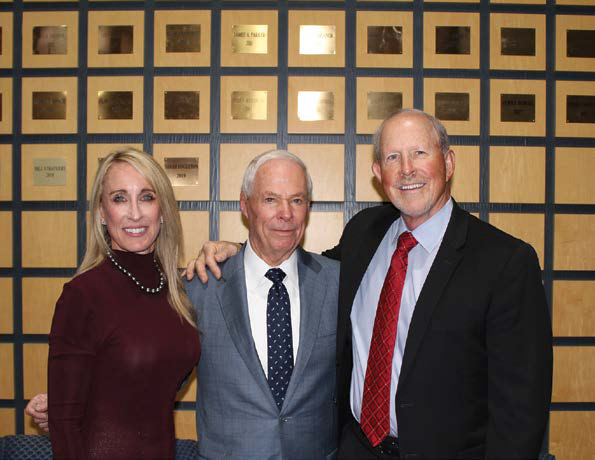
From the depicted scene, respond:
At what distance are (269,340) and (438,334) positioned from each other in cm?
56

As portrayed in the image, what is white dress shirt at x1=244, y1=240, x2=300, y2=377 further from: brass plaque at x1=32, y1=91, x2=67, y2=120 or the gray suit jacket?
brass plaque at x1=32, y1=91, x2=67, y2=120

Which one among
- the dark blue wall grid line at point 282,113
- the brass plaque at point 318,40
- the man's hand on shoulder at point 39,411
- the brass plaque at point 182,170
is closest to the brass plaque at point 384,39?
the dark blue wall grid line at point 282,113

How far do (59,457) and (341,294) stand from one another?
3.34 feet

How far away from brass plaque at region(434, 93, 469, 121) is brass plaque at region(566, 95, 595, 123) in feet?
1.96

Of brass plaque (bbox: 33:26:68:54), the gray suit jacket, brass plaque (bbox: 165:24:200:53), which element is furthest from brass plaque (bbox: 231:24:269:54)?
the gray suit jacket

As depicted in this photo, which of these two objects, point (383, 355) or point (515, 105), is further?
point (515, 105)

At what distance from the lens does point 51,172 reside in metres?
2.64

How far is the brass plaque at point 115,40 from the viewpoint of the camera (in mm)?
2611

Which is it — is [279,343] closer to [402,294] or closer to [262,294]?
[262,294]

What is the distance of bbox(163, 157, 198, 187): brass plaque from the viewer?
261cm

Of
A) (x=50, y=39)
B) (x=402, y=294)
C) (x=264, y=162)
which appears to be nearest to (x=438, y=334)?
(x=402, y=294)

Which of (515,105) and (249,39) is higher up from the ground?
(249,39)

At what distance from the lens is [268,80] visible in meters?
2.60

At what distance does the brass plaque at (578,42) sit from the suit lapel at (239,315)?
2.33m
